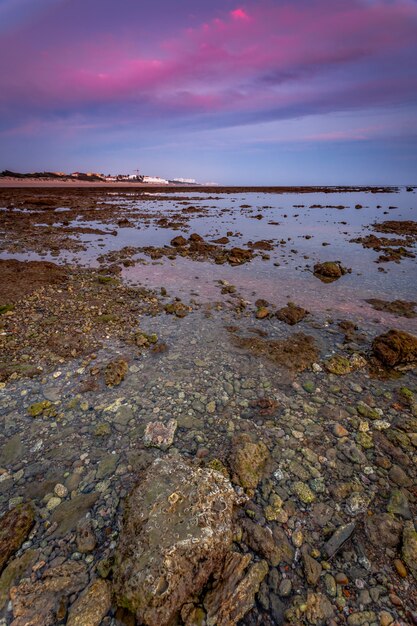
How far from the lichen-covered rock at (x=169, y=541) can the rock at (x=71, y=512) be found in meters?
0.95

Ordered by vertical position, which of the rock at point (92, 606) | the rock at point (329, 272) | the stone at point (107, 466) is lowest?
the stone at point (107, 466)

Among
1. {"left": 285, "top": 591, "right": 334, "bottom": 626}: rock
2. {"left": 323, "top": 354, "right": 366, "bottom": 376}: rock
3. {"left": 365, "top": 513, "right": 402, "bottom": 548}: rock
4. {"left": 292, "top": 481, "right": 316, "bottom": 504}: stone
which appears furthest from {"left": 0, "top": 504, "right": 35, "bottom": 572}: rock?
{"left": 323, "top": 354, "right": 366, "bottom": 376}: rock

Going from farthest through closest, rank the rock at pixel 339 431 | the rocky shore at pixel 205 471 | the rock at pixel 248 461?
the rock at pixel 339 431 < the rock at pixel 248 461 < the rocky shore at pixel 205 471

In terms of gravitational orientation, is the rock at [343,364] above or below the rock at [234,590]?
above

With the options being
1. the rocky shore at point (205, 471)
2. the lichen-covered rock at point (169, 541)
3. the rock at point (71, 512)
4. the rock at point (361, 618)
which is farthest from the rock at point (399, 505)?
the rock at point (71, 512)

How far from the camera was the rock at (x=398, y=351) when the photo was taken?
763cm

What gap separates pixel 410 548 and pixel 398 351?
4.98 meters

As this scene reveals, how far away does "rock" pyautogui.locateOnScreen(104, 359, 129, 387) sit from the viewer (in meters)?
6.82

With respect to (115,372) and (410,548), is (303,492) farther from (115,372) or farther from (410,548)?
(115,372)

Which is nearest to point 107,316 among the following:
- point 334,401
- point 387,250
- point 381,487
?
point 334,401

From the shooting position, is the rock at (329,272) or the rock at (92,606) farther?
the rock at (329,272)

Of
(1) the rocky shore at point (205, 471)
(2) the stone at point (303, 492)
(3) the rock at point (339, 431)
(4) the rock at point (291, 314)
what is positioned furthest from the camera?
(4) the rock at point (291, 314)

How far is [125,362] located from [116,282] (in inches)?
272

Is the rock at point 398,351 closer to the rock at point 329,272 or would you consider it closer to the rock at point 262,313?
the rock at point 262,313
